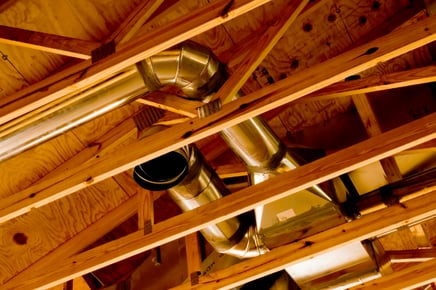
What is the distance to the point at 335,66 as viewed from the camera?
2193 mm

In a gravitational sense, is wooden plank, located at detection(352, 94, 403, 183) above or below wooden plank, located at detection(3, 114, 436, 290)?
above

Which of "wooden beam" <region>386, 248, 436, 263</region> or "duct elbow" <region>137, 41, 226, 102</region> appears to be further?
"wooden beam" <region>386, 248, 436, 263</region>

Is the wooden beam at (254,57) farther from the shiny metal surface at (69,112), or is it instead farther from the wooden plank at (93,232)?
the wooden plank at (93,232)

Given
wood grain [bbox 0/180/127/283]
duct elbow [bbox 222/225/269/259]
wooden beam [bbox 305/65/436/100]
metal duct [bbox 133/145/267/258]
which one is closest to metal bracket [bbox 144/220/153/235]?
metal duct [bbox 133/145/267/258]

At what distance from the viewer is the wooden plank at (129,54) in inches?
79.8

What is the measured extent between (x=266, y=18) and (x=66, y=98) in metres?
1.31

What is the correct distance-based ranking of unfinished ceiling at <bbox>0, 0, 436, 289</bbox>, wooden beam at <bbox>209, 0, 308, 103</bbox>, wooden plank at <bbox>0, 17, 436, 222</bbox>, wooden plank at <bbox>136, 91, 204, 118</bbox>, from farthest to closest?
wooden plank at <bbox>136, 91, 204, 118</bbox> < wooden beam at <bbox>209, 0, 308, 103</bbox> < unfinished ceiling at <bbox>0, 0, 436, 289</bbox> < wooden plank at <bbox>0, 17, 436, 222</bbox>

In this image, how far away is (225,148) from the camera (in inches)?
149

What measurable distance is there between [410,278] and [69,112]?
1879 mm

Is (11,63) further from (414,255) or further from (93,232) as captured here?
(414,255)

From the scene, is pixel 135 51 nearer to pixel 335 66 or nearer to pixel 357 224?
pixel 335 66

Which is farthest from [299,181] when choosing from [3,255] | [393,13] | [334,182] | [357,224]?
[3,255]

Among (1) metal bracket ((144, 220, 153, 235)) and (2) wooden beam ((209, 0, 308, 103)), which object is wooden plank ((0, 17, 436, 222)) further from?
(1) metal bracket ((144, 220, 153, 235))

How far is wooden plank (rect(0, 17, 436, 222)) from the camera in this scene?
2.13 m
